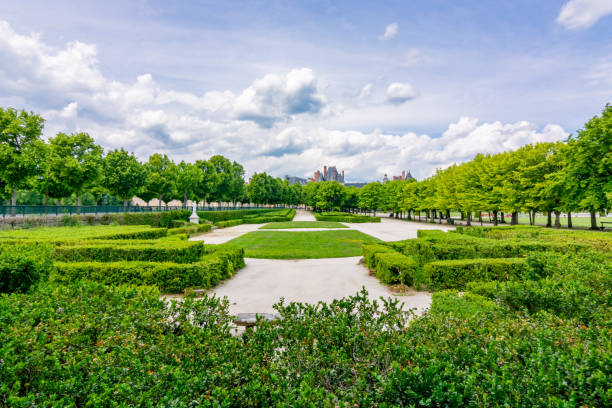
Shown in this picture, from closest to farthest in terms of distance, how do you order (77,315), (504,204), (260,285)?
1. (77,315)
2. (260,285)
3. (504,204)

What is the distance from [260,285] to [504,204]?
34208mm

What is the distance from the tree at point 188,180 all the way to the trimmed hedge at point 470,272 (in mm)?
44923

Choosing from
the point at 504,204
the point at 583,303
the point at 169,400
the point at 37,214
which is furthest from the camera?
the point at 504,204

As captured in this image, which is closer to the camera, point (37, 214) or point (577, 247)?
point (577, 247)

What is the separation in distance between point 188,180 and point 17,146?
21148 mm

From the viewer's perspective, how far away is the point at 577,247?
1006 centimetres

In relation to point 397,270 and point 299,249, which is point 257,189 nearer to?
point 299,249

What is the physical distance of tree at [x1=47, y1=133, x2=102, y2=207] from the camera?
26.7 m

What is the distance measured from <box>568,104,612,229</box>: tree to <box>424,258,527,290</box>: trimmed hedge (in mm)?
22183

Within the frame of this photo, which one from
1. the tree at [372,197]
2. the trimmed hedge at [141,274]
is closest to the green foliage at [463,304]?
the trimmed hedge at [141,274]

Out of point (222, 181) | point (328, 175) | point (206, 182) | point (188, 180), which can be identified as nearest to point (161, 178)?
point (188, 180)

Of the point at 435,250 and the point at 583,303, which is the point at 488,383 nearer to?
the point at 583,303

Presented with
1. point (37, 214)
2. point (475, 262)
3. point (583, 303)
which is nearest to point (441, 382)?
point (583, 303)

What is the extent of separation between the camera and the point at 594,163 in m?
23.6
